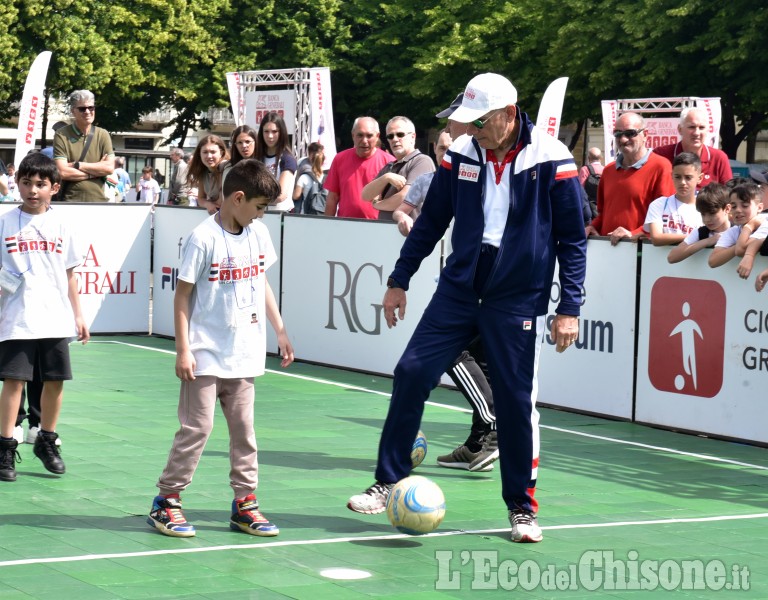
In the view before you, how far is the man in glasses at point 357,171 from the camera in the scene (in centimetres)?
1295

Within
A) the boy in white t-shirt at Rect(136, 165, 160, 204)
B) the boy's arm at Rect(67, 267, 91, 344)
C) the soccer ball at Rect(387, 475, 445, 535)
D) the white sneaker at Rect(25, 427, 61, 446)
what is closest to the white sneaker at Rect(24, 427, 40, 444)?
the white sneaker at Rect(25, 427, 61, 446)

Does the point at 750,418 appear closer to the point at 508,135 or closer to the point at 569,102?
the point at 508,135

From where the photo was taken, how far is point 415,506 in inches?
259

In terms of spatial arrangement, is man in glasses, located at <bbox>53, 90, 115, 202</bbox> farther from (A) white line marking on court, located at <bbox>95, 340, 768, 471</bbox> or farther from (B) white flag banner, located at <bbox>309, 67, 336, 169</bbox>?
(B) white flag banner, located at <bbox>309, 67, 336, 169</bbox>

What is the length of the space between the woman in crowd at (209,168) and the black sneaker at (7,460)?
209 inches

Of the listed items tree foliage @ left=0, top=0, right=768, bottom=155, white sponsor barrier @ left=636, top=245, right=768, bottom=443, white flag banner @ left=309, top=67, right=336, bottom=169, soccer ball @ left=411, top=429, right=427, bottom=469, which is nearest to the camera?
soccer ball @ left=411, top=429, right=427, bottom=469

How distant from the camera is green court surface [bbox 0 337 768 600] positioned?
5.93 meters

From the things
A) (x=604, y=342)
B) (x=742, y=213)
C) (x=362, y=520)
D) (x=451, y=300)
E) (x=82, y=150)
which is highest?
(x=82, y=150)

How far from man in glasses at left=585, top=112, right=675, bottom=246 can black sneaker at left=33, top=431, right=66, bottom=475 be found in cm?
481

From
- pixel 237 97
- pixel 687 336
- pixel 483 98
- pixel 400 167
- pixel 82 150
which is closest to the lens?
pixel 483 98

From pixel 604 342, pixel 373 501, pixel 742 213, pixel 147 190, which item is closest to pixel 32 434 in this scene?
pixel 373 501

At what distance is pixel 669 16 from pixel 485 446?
30.1 metres

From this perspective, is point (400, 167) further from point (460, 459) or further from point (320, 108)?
point (320, 108)

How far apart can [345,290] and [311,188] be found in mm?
2816
